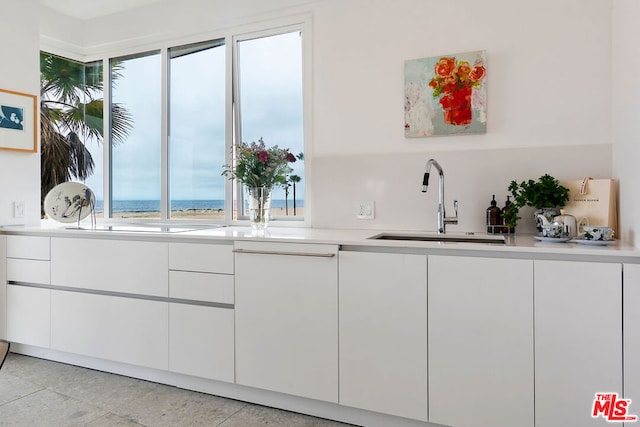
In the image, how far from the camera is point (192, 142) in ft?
10.6

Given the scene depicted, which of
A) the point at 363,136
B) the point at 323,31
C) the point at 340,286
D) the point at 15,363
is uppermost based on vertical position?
the point at 323,31

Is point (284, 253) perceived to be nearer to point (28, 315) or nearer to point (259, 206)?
point (259, 206)

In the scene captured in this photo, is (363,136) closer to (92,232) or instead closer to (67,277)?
(92,232)

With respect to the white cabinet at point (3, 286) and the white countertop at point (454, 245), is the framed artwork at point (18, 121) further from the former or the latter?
the white countertop at point (454, 245)

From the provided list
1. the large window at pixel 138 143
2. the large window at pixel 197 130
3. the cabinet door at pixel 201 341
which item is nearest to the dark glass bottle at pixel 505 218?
the cabinet door at pixel 201 341

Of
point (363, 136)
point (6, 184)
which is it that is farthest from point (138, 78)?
point (363, 136)

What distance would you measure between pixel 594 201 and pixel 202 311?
6.24ft

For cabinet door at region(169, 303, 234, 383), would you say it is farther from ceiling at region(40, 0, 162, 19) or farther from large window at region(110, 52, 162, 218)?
ceiling at region(40, 0, 162, 19)

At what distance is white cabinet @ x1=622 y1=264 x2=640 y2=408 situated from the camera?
4.83 ft

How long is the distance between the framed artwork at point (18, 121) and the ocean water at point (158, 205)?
2.38ft

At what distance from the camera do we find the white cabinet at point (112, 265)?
7.54 ft

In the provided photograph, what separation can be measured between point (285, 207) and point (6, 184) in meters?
1.85

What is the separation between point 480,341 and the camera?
1.68m

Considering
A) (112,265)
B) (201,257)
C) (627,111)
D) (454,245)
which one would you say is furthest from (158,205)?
(627,111)
